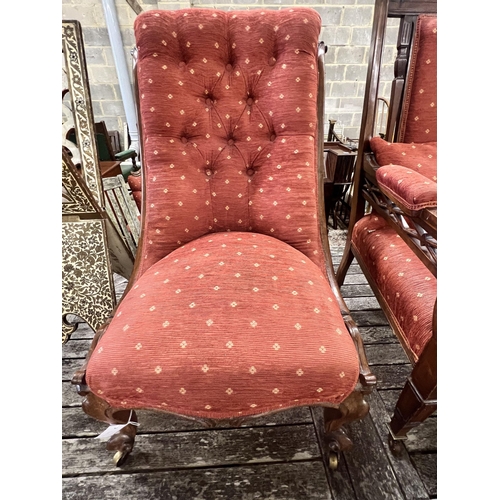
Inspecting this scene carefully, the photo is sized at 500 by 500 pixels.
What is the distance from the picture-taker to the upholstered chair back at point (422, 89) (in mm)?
1017

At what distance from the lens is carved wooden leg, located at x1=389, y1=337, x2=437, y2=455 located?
691mm

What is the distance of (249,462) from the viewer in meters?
0.90

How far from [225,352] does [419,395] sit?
512 millimetres

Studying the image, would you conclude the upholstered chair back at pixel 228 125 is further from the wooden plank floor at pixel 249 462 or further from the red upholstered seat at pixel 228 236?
the wooden plank floor at pixel 249 462

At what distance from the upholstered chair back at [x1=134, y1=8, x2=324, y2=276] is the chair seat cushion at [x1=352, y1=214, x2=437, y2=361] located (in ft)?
0.80

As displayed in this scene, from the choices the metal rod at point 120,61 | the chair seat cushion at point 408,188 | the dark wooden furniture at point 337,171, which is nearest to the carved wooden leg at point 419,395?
the chair seat cushion at point 408,188

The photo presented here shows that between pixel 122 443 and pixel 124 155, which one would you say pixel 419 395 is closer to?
pixel 122 443

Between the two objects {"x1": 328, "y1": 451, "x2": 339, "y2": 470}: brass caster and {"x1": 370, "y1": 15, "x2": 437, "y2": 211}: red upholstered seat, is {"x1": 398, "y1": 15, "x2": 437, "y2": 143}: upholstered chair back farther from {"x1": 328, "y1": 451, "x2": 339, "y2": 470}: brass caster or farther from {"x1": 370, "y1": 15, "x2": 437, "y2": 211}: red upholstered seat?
{"x1": 328, "y1": 451, "x2": 339, "y2": 470}: brass caster

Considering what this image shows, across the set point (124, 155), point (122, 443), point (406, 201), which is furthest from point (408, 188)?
point (124, 155)

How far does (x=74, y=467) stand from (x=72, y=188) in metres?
0.85

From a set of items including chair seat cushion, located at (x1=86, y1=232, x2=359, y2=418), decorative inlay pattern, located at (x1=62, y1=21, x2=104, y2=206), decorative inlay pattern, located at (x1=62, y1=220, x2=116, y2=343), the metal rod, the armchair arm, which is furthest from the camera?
the metal rod

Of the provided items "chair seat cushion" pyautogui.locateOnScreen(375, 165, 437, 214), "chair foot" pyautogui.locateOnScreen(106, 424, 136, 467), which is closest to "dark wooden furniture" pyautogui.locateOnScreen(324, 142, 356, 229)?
"chair seat cushion" pyautogui.locateOnScreen(375, 165, 437, 214)

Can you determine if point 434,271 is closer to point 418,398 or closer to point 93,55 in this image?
point 418,398

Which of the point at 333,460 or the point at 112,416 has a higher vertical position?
the point at 112,416
